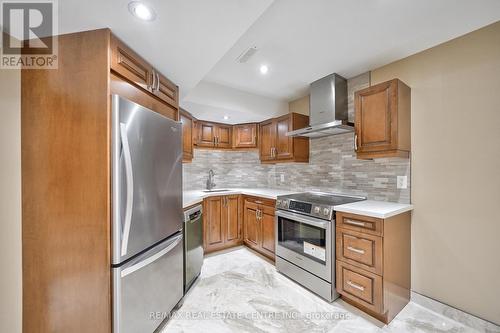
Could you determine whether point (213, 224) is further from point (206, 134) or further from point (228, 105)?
point (228, 105)

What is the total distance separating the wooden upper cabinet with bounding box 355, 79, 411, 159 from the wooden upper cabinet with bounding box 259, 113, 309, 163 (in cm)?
96

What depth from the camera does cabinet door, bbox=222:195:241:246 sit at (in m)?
3.10

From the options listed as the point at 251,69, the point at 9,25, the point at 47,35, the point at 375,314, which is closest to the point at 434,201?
the point at 375,314

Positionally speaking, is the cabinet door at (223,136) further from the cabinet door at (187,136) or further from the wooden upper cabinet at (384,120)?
the wooden upper cabinet at (384,120)

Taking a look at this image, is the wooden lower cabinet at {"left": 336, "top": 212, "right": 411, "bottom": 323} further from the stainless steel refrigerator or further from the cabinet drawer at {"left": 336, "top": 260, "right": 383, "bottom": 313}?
the stainless steel refrigerator

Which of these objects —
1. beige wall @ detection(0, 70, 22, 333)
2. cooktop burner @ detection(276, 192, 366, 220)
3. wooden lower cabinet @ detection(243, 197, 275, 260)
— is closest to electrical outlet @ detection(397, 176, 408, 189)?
cooktop burner @ detection(276, 192, 366, 220)

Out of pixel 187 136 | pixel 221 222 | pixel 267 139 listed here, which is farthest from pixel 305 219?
pixel 187 136

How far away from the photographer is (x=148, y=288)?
1467 mm

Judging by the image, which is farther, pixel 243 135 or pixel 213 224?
pixel 243 135

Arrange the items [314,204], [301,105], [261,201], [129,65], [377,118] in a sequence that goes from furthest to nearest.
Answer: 1. [301,105]
2. [261,201]
3. [314,204]
4. [377,118]
5. [129,65]

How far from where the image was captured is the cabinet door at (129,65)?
128 centimetres

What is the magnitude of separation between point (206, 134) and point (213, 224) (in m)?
1.46

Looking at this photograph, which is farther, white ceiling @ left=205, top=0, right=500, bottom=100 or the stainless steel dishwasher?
the stainless steel dishwasher

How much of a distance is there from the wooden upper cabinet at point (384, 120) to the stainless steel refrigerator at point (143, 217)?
1.90m
